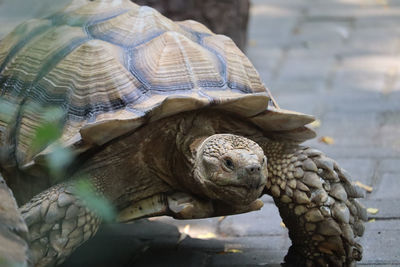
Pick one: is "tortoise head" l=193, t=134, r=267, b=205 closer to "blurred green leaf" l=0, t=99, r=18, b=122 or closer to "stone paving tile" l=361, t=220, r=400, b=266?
"stone paving tile" l=361, t=220, r=400, b=266

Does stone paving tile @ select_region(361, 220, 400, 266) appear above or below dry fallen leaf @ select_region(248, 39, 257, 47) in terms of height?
above

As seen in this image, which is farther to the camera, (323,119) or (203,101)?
(323,119)

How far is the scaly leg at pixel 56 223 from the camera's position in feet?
9.02

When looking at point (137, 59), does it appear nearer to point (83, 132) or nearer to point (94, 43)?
point (94, 43)

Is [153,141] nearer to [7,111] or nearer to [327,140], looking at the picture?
[7,111]

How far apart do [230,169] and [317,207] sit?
0.45 m

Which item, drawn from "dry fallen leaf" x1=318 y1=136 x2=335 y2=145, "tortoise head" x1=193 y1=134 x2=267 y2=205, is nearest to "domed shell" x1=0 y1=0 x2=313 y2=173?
"tortoise head" x1=193 y1=134 x2=267 y2=205

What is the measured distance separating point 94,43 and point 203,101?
0.59m

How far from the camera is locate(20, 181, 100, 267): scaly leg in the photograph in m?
2.75

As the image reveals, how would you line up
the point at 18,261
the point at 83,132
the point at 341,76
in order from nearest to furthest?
the point at 18,261, the point at 83,132, the point at 341,76

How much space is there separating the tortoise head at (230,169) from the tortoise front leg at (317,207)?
26cm

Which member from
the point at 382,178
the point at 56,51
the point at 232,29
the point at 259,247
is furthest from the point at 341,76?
the point at 56,51

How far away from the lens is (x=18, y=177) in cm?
319

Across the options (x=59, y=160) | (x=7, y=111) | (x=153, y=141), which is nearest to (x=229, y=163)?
(x=153, y=141)
